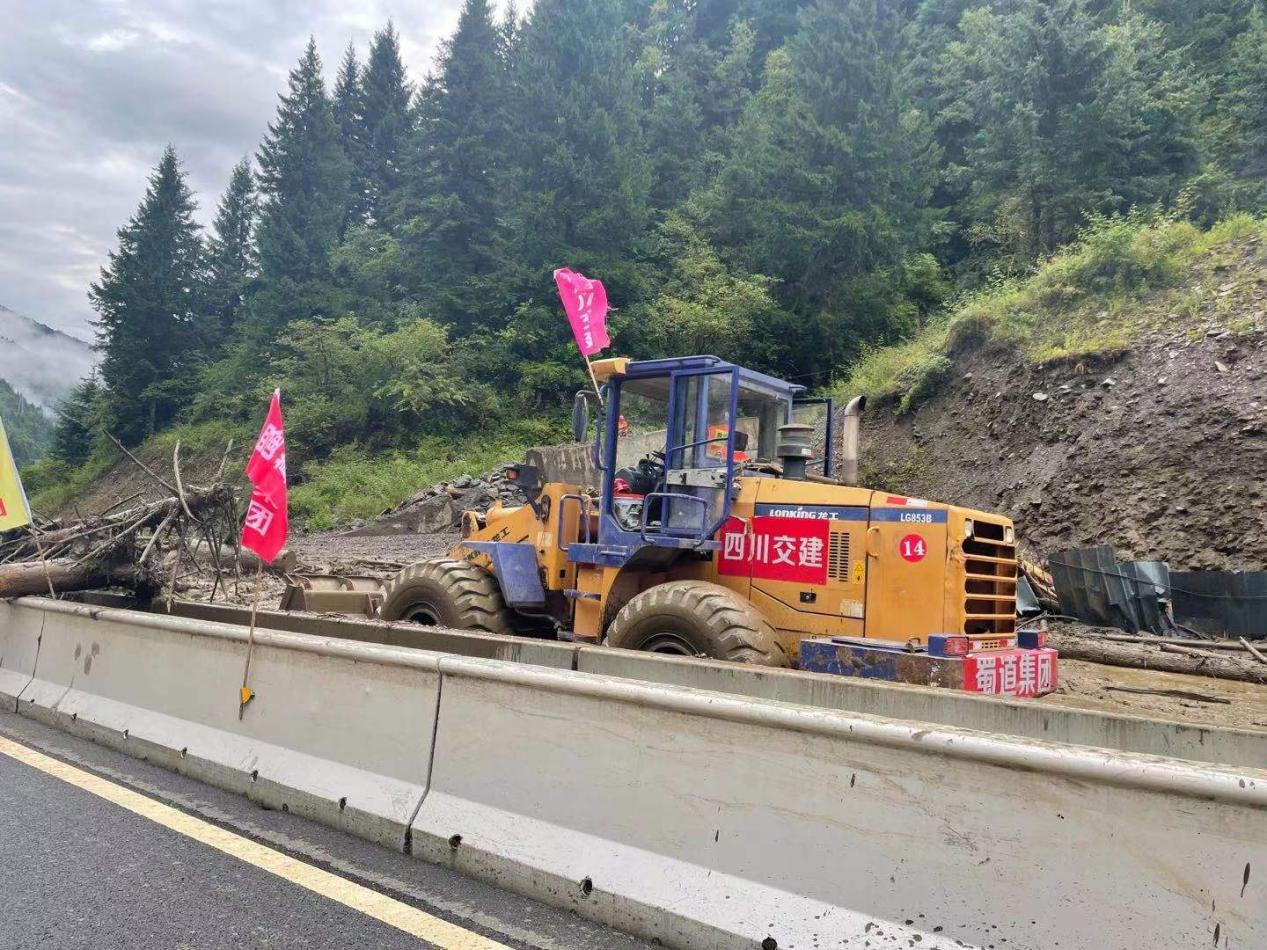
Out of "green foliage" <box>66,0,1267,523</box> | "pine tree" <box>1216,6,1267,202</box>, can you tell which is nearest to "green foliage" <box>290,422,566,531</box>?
"green foliage" <box>66,0,1267,523</box>

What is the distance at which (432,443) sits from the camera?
3173cm

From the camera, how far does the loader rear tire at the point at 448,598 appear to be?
7875 mm

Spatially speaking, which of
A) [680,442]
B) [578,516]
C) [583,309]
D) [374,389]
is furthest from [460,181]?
[680,442]

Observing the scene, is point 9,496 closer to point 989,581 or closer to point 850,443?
point 850,443

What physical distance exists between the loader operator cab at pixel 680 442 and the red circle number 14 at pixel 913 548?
1.32 meters

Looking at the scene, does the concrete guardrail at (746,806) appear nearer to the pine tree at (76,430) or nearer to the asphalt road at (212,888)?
the asphalt road at (212,888)

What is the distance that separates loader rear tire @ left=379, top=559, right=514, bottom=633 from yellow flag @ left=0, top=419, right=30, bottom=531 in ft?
11.2

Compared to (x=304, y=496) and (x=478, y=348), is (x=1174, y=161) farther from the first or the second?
(x=304, y=496)

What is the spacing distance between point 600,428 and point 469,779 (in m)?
4.36

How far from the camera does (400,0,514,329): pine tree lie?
36.7 meters

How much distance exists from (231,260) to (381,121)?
13683 mm

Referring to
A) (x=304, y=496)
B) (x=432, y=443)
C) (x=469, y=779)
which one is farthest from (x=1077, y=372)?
(x=304, y=496)

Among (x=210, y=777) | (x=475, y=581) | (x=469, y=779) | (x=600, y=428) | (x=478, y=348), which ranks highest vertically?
(x=478, y=348)

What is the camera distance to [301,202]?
51.8 metres
